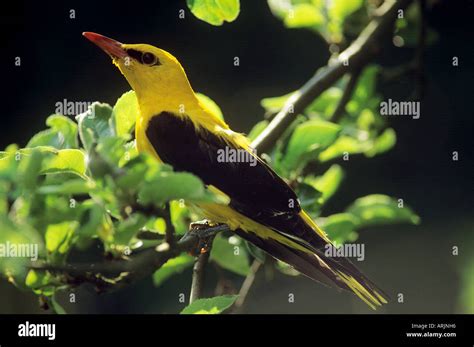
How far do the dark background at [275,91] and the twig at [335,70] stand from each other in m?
0.54

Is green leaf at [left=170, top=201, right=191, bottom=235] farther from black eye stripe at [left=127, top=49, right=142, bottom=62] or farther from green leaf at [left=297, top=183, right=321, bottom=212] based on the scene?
black eye stripe at [left=127, top=49, right=142, bottom=62]

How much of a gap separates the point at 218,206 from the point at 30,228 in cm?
89

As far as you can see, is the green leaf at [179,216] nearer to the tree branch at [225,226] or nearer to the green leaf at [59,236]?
the tree branch at [225,226]

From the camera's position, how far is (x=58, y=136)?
1.88m

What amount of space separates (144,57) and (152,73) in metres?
0.06

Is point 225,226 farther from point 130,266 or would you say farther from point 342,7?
point 342,7

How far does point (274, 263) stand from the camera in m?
2.48

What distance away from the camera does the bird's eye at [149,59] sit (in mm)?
2492

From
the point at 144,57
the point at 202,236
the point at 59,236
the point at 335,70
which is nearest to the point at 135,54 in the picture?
the point at 144,57
